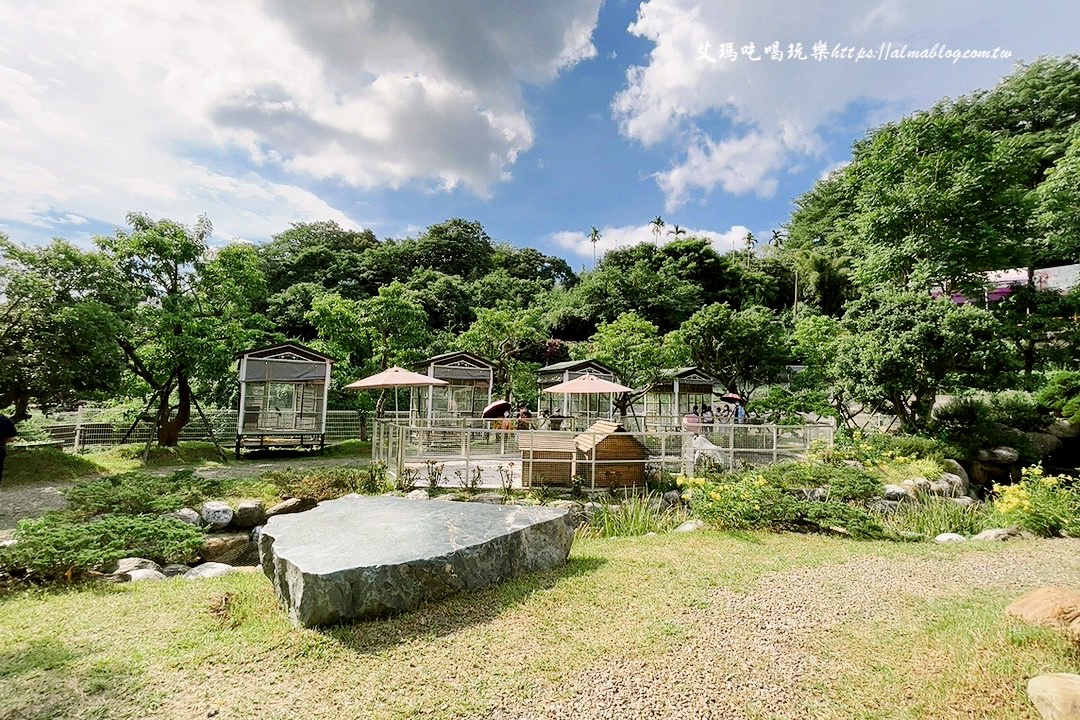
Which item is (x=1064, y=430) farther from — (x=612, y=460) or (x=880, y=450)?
(x=612, y=460)

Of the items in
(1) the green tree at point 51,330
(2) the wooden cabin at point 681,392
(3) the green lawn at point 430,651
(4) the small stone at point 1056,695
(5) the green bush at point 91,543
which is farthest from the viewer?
(2) the wooden cabin at point 681,392

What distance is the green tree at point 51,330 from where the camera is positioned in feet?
32.7

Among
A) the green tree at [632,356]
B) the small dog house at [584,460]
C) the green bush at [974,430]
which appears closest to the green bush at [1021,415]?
the green bush at [974,430]

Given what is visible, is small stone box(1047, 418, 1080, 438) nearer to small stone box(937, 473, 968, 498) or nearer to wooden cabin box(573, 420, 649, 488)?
small stone box(937, 473, 968, 498)

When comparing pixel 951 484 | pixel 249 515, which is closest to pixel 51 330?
pixel 249 515

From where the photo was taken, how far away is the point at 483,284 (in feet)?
108

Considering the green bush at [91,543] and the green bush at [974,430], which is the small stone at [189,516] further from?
the green bush at [974,430]

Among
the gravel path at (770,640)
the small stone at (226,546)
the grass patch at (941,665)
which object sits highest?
the grass patch at (941,665)

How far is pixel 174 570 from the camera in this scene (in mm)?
5938

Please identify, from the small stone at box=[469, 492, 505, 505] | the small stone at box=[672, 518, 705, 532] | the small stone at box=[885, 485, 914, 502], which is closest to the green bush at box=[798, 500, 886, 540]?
the small stone at box=[672, 518, 705, 532]

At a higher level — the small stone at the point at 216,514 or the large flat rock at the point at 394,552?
Answer: the large flat rock at the point at 394,552

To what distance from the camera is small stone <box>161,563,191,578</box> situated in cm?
581

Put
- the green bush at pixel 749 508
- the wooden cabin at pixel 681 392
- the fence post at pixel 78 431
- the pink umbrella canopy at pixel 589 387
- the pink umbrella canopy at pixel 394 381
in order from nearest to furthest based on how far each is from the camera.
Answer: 1. the green bush at pixel 749 508
2. the pink umbrella canopy at pixel 394 381
3. the pink umbrella canopy at pixel 589 387
4. the fence post at pixel 78 431
5. the wooden cabin at pixel 681 392

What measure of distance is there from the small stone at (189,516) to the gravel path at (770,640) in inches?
284
